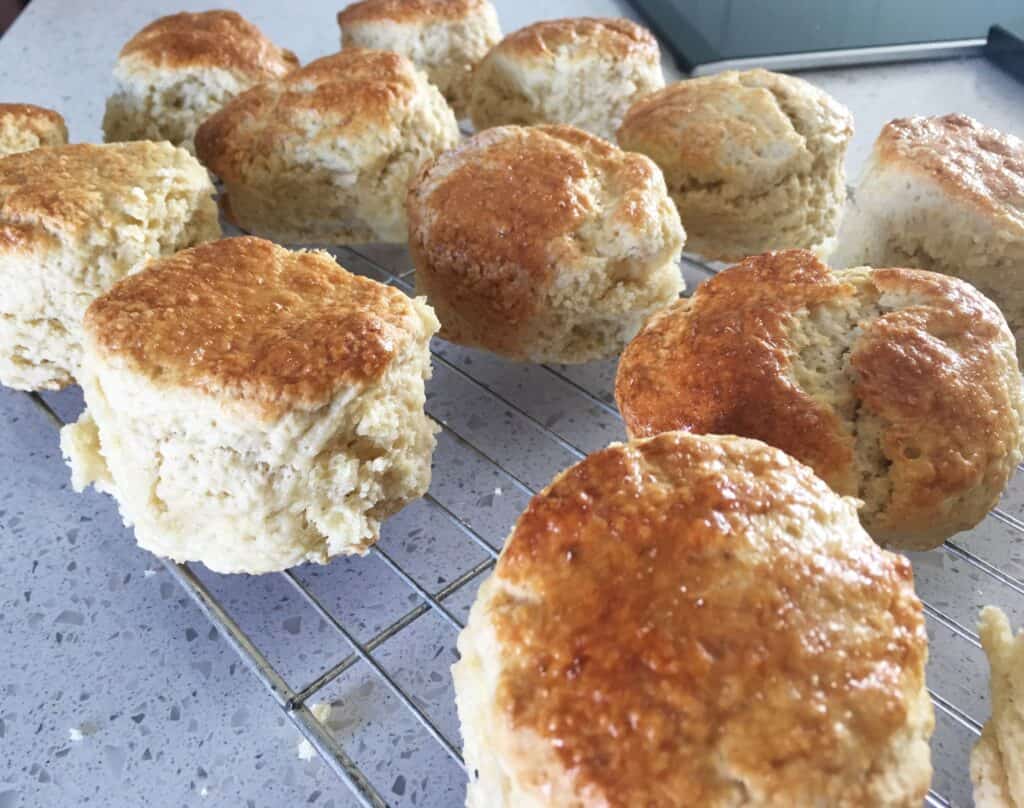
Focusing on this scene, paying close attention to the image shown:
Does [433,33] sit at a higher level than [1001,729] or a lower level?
higher

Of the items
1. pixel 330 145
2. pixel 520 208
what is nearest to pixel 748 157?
pixel 520 208

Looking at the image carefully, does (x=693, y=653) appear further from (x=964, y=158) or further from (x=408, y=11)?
(x=408, y=11)

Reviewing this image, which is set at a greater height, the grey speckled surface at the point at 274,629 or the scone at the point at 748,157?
the scone at the point at 748,157

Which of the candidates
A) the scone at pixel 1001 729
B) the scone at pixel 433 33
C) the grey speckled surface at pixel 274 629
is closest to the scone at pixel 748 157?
the grey speckled surface at pixel 274 629

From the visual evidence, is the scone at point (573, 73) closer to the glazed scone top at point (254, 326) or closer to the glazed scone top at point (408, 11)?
the glazed scone top at point (408, 11)

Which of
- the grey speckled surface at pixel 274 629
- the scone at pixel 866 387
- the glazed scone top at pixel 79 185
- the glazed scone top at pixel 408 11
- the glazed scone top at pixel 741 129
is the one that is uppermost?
the glazed scone top at pixel 408 11

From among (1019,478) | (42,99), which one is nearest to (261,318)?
(1019,478)
